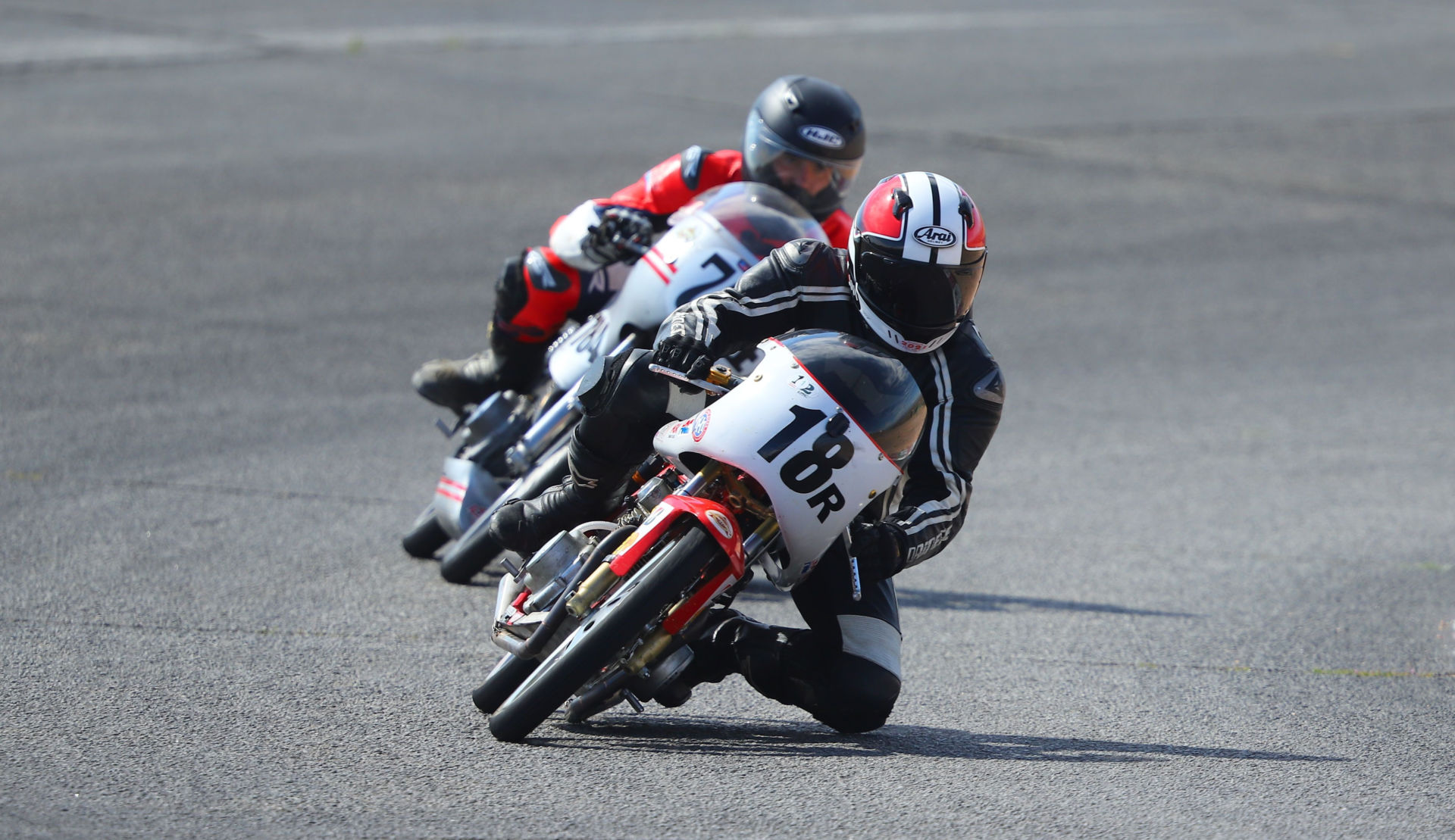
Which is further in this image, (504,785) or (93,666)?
(93,666)

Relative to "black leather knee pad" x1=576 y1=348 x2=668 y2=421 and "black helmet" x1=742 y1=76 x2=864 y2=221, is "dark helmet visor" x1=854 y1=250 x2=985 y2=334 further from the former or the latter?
"black helmet" x1=742 y1=76 x2=864 y2=221

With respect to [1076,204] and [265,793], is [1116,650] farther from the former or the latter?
[1076,204]

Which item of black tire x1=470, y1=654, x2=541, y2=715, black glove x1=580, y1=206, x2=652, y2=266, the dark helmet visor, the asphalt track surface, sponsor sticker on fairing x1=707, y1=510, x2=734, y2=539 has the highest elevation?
the dark helmet visor

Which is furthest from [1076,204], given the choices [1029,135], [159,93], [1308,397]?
[159,93]

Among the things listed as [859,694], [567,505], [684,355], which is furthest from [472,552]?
[859,694]

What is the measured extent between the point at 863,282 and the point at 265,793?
2090mm

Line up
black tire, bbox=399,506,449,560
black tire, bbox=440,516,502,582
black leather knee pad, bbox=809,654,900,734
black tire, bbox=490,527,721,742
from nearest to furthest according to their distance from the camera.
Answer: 1. black tire, bbox=490,527,721,742
2. black leather knee pad, bbox=809,654,900,734
3. black tire, bbox=440,516,502,582
4. black tire, bbox=399,506,449,560

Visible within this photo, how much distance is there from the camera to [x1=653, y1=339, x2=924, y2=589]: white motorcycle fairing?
4.07 m

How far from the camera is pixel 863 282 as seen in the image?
461cm

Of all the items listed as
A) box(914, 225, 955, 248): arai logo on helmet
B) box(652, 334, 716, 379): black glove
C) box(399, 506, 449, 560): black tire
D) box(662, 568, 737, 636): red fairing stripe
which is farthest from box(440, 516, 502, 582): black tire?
box(914, 225, 955, 248): arai logo on helmet

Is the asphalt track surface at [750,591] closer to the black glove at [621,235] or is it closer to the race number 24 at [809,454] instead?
the race number 24 at [809,454]

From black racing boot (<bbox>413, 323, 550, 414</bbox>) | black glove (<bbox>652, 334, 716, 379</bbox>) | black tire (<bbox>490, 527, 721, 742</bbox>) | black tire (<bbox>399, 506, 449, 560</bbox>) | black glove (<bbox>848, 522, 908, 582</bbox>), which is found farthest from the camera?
black racing boot (<bbox>413, 323, 550, 414</bbox>)

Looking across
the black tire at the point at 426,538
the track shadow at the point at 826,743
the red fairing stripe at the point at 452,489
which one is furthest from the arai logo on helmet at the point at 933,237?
the black tire at the point at 426,538

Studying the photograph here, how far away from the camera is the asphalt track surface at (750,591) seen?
13.4 ft
